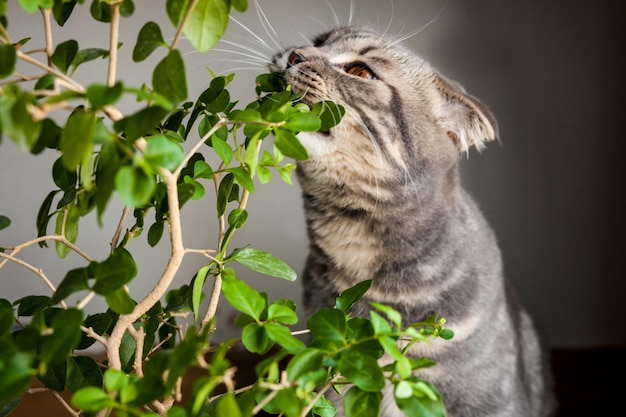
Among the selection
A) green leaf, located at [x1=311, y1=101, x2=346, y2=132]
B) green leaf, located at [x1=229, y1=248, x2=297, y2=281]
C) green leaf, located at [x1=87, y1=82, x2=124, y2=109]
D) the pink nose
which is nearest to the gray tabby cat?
the pink nose

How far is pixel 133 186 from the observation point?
47cm

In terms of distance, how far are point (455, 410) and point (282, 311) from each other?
2.33 feet

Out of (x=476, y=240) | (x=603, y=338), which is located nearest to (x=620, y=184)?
(x=603, y=338)

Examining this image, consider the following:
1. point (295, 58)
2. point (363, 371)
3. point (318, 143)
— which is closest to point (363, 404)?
point (363, 371)

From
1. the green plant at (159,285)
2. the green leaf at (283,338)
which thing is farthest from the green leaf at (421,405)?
the green leaf at (283,338)

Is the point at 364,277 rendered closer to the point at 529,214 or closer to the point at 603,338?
the point at 529,214

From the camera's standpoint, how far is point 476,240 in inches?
51.4

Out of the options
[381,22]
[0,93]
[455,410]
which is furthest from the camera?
[381,22]

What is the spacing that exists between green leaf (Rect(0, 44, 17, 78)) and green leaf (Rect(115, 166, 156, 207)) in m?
0.14

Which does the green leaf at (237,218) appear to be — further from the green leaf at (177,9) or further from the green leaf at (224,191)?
the green leaf at (177,9)

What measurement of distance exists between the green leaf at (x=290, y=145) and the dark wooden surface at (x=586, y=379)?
1.24m

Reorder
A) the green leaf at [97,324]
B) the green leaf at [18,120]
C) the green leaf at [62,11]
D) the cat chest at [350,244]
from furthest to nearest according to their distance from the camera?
the cat chest at [350,244] → the green leaf at [97,324] → the green leaf at [62,11] → the green leaf at [18,120]

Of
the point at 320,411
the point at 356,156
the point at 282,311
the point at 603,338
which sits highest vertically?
the point at 356,156

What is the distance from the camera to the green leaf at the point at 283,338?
22.8 inches
